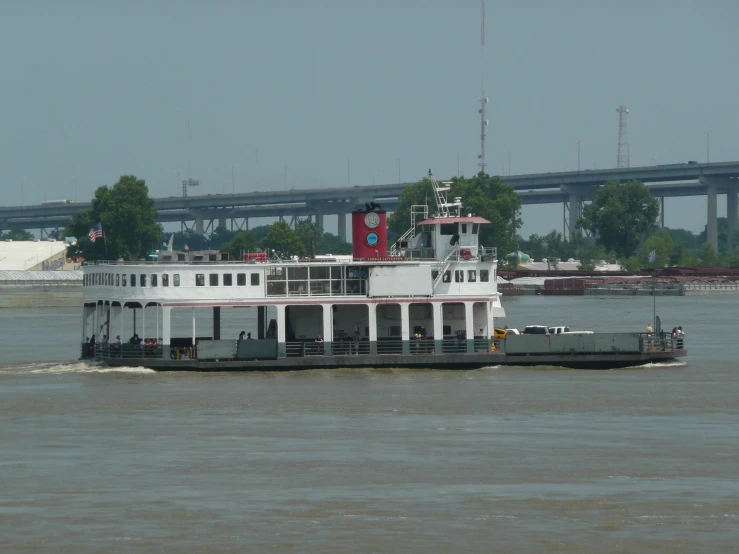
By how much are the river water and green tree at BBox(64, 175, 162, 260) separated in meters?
136

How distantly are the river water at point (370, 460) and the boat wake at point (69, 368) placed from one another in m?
0.21

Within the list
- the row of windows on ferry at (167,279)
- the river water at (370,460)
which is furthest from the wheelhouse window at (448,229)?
the row of windows on ferry at (167,279)

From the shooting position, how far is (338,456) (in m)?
34.2

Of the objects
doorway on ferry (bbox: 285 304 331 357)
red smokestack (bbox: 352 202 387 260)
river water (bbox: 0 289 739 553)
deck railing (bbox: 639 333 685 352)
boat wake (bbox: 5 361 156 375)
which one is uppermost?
red smokestack (bbox: 352 202 387 260)

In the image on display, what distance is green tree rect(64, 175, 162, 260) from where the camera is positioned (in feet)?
620

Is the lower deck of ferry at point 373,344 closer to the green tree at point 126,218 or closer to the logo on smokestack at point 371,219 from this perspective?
the logo on smokestack at point 371,219

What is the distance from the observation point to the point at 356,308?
180 ft

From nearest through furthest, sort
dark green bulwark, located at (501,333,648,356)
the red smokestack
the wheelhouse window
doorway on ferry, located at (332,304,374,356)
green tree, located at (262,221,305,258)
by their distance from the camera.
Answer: dark green bulwark, located at (501,333,648,356), doorway on ferry, located at (332,304,374,356), the red smokestack, the wheelhouse window, green tree, located at (262,221,305,258)

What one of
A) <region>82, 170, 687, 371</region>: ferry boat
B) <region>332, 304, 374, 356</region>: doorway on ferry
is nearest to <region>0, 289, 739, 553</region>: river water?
<region>82, 170, 687, 371</region>: ferry boat

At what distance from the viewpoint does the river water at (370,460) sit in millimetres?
26297

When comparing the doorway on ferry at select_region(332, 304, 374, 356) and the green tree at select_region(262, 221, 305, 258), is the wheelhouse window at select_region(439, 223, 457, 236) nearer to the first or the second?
the doorway on ferry at select_region(332, 304, 374, 356)

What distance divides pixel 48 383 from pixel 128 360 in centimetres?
346

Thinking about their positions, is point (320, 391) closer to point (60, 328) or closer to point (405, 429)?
point (405, 429)

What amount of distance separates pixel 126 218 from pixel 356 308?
139m
